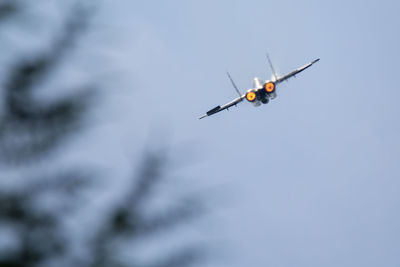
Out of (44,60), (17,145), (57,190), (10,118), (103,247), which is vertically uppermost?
(44,60)

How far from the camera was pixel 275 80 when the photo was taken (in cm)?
5809

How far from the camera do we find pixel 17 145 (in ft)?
11.3

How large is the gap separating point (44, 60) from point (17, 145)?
2.38 ft

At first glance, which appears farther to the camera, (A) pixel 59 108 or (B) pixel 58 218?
(A) pixel 59 108

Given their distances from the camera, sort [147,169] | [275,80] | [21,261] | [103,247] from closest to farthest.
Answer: [21,261] → [103,247] → [147,169] → [275,80]

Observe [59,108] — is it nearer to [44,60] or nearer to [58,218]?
[44,60]

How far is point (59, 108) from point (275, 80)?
181ft

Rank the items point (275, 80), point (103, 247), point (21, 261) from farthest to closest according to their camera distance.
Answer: point (275, 80)
point (103, 247)
point (21, 261)

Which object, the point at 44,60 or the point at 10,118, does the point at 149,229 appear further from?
the point at 44,60

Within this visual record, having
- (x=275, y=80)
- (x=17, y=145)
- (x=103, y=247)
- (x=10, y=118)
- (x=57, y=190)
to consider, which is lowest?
(x=103, y=247)

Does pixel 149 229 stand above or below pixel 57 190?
below

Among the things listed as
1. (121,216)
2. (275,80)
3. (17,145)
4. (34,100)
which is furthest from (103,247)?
(275,80)

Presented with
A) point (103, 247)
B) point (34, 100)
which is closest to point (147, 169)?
point (103, 247)

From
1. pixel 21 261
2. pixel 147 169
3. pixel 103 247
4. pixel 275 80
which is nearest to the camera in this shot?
pixel 21 261
